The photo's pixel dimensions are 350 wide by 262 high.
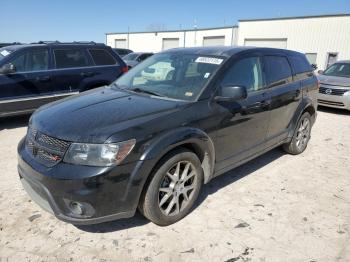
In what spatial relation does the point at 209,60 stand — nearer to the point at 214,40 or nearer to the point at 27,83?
the point at 27,83

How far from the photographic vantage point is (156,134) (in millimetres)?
2963

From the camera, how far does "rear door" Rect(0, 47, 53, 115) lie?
6.57 meters

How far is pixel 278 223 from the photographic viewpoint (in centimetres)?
348

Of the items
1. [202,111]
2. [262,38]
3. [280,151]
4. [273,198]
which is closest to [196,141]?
[202,111]

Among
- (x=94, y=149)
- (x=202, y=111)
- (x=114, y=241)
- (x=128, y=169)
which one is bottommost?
(x=114, y=241)

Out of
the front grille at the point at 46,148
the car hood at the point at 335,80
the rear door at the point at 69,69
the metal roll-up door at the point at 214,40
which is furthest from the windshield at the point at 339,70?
the metal roll-up door at the point at 214,40

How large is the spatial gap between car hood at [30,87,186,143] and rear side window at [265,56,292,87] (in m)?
1.79

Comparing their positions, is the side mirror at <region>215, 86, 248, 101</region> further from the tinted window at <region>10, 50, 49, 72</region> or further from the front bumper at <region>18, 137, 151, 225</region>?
the tinted window at <region>10, 50, 49, 72</region>

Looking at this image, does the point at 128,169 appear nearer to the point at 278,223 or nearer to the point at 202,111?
the point at 202,111

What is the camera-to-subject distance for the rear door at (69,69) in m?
7.18

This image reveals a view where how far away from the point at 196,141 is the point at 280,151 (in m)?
3.01

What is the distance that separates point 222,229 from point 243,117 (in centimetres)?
136

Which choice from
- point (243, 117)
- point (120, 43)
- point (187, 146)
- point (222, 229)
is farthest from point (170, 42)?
point (222, 229)

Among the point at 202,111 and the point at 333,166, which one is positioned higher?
the point at 202,111
